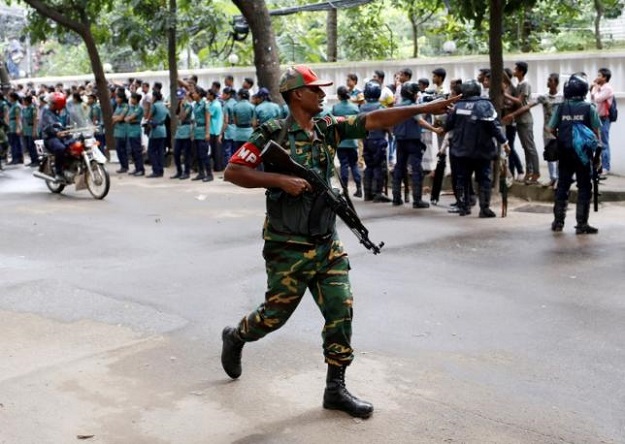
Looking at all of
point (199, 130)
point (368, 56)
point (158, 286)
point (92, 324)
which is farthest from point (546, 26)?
point (92, 324)

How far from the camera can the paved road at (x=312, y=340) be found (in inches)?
195

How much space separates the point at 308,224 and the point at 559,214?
6.44 m

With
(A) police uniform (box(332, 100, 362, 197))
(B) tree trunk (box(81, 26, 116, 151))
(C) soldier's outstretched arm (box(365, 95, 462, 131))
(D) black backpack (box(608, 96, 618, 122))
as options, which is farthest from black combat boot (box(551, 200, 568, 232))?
(B) tree trunk (box(81, 26, 116, 151))

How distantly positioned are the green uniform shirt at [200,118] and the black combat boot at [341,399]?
12.2m

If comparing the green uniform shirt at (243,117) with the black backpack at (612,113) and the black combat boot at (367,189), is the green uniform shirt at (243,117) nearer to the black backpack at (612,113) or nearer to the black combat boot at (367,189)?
the black combat boot at (367,189)

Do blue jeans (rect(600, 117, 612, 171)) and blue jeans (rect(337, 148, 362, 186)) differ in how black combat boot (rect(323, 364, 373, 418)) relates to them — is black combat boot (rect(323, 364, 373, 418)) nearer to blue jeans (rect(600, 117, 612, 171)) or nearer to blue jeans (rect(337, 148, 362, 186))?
blue jeans (rect(337, 148, 362, 186))

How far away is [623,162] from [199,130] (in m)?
7.11

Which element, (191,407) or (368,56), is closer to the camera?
(191,407)

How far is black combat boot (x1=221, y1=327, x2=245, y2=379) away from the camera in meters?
5.47

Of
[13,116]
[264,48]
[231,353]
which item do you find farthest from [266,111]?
[231,353]

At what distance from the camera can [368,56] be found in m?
23.5

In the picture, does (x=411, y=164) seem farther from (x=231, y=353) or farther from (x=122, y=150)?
(x=122, y=150)

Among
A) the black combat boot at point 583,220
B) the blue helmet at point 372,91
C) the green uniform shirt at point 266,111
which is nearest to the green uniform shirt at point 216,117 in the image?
the green uniform shirt at point 266,111

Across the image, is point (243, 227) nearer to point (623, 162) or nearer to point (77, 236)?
point (77, 236)
